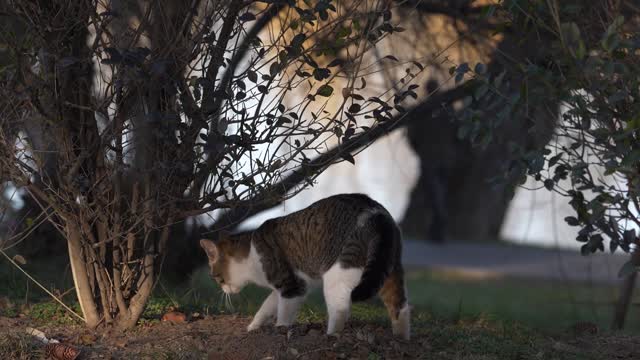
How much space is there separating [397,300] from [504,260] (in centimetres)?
1414

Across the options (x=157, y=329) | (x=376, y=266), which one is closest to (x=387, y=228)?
(x=376, y=266)

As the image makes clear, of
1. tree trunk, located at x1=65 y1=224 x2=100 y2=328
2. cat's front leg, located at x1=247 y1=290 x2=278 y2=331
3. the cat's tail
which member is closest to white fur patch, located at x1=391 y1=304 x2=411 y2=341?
the cat's tail

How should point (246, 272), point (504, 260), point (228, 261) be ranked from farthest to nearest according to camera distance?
point (504, 260) < point (228, 261) < point (246, 272)

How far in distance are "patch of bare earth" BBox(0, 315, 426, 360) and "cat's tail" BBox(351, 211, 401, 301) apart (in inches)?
9.6

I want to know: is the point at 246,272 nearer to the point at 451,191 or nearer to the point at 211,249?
the point at 211,249

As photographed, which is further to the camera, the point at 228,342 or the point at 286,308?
the point at 286,308

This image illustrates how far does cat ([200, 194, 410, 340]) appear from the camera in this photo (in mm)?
5492

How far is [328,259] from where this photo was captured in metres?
5.64

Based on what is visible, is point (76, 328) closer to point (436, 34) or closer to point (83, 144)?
point (83, 144)

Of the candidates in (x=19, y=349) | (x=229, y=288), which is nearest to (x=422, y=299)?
(x=229, y=288)

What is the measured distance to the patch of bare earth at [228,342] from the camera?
5102mm

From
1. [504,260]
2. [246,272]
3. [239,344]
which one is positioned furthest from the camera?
[504,260]

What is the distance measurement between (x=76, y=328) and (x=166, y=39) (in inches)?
83.9

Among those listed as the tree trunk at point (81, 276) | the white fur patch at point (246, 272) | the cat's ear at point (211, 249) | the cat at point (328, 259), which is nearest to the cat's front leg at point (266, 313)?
the cat at point (328, 259)
